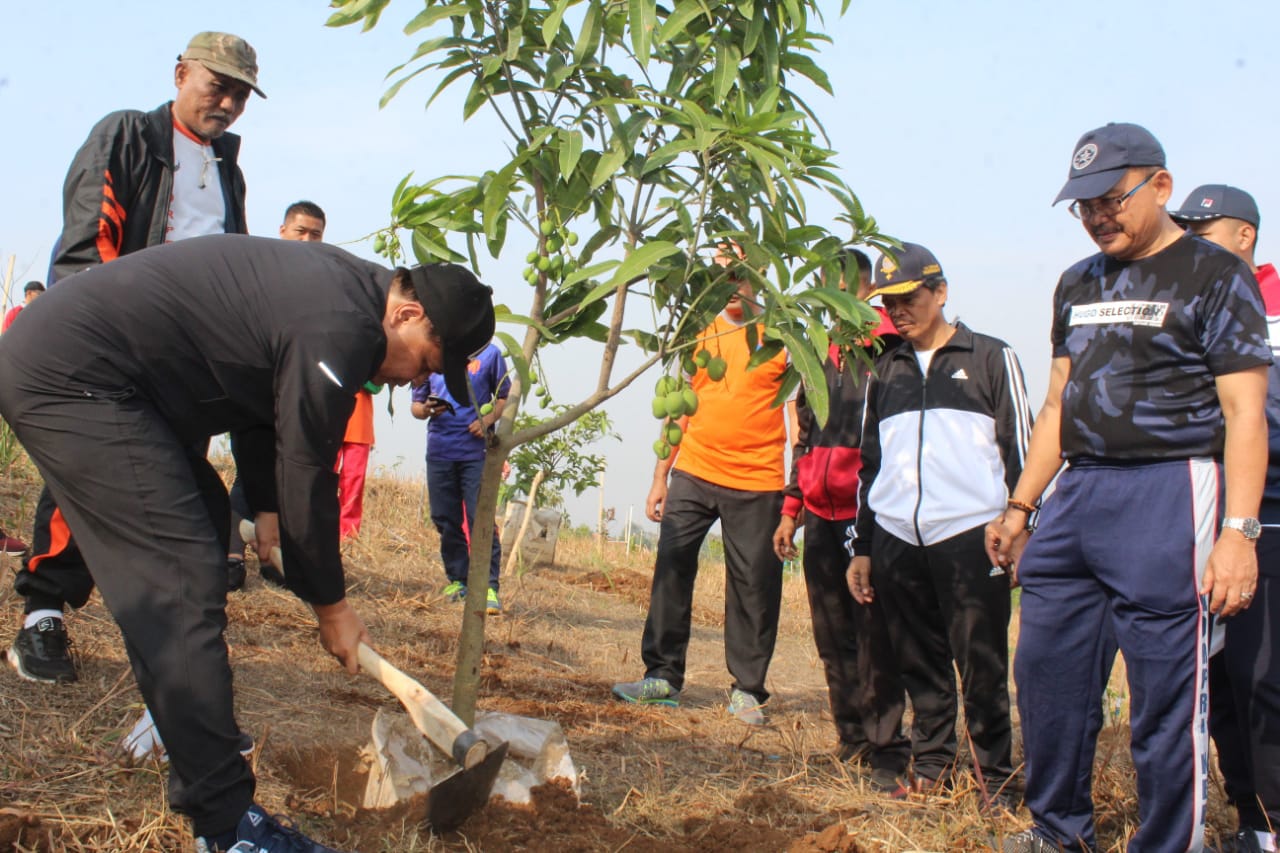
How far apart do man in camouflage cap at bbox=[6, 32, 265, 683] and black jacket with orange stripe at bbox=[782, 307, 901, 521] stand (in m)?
2.36

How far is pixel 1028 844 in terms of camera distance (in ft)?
10.1

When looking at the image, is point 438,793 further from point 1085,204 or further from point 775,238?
point 1085,204

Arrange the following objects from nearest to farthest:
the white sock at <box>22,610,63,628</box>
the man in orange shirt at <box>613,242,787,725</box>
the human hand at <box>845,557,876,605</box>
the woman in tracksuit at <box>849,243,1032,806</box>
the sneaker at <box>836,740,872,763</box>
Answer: the white sock at <box>22,610,63,628</box>
the woman in tracksuit at <box>849,243,1032,806</box>
the human hand at <box>845,557,876,605</box>
the sneaker at <box>836,740,872,763</box>
the man in orange shirt at <box>613,242,787,725</box>

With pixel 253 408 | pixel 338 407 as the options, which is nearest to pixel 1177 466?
pixel 338 407

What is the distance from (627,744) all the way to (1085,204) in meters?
2.39

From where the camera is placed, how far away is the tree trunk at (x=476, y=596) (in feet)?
10.4

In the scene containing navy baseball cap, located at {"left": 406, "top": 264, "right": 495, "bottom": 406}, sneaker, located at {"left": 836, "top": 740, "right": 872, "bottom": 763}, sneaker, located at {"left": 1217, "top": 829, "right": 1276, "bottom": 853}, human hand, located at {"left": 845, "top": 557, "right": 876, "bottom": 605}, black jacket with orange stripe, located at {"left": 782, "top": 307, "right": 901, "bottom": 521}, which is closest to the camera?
navy baseball cap, located at {"left": 406, "top": 264, "right": 495, "bottom": 406}

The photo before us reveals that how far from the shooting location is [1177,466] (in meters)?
2.82

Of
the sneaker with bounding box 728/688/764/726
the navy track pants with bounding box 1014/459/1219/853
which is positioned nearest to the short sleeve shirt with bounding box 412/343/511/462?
the sneaker with bounding box 728/688/764/726

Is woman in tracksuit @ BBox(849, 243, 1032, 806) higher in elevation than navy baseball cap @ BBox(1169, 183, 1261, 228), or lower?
lower

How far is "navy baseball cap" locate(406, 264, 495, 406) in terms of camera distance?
2568mm

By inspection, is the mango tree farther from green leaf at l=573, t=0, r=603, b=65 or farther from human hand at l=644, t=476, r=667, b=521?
human hand at l=644, t=476, r=667, b=521

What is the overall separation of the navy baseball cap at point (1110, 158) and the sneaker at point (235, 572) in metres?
3.78

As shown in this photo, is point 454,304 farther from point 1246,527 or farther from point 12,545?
point 12,545
